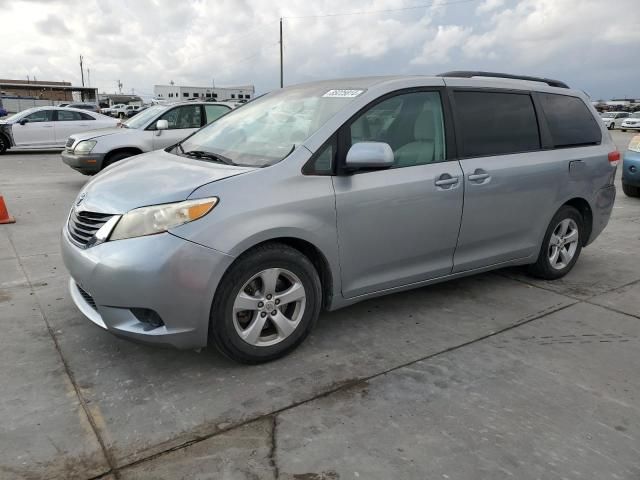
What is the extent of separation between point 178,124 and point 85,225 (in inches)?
289

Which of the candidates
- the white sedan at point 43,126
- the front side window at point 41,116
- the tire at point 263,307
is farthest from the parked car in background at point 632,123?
the tire at point 263,307

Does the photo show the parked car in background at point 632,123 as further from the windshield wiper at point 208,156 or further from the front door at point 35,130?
the windshield wiper at point 208,156

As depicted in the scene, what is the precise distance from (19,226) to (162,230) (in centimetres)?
472

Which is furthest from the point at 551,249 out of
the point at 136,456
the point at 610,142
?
the point at 136,456

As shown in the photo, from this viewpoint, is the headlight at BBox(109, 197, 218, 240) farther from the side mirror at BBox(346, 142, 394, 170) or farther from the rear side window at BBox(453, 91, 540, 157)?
the rear side window at BBox(453, 91, 540, 157)

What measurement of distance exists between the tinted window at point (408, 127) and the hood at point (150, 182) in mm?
899

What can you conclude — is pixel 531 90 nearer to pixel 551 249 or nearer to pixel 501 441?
pixel 551 249

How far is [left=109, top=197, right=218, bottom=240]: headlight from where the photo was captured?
2846mm

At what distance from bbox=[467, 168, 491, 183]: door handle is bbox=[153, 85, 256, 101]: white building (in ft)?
206

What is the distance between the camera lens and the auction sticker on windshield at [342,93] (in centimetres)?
355

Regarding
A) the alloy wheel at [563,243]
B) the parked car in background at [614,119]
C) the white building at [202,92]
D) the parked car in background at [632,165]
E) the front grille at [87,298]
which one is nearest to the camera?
the front grille at [87,298]

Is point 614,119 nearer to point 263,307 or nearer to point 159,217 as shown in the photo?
point 263,307

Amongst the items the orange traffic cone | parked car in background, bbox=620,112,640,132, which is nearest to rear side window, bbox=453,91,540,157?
the orange traffic cone

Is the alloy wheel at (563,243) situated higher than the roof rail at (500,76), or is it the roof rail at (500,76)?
the roof rail at (500,76)
